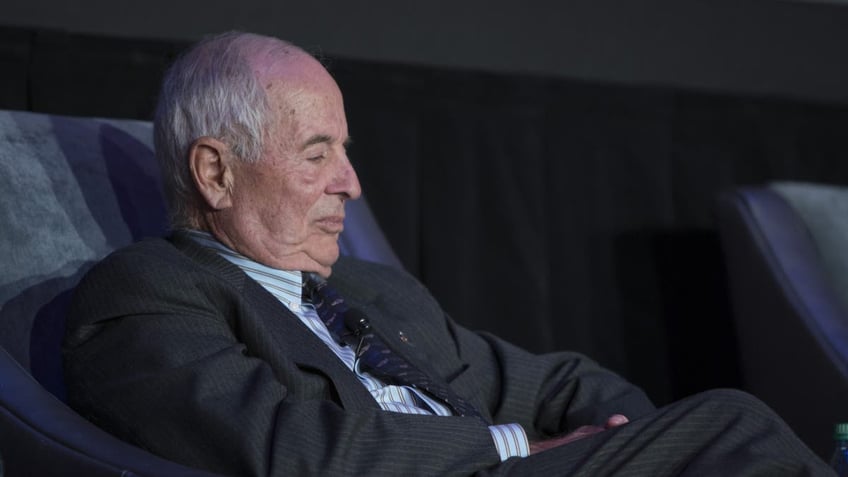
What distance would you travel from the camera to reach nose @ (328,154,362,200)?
1916 millimetres

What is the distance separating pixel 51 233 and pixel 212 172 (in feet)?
0.89

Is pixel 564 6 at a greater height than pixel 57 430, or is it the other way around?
pixel 564 6

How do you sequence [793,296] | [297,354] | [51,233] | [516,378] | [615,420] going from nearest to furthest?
[297,354]
[615,420]
[51,233]
[516,378]
[793,296]

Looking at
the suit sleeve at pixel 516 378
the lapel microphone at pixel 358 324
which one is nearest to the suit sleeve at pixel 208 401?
the lapel microphone at pixel 358 324

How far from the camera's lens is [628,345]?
122 inches

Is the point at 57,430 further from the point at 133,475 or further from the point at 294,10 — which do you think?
the point at 294,10

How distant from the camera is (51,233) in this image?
195cm

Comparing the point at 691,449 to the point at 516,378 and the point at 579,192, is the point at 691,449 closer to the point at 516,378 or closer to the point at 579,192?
the point at 516,378

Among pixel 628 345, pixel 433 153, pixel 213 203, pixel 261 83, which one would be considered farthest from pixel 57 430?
pixel 628 345

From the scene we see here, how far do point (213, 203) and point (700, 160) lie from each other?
5.37 ft

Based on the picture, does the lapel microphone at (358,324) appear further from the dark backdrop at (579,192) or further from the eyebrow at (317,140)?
the dark backdrop at (579,192)

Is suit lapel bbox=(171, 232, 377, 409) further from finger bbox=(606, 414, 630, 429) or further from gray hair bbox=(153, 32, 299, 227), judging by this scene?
finger bbox=(606, 414, 630, 429)

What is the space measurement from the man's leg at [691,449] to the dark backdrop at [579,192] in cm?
146

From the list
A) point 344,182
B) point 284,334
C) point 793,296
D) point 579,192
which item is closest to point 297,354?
point 284,334
